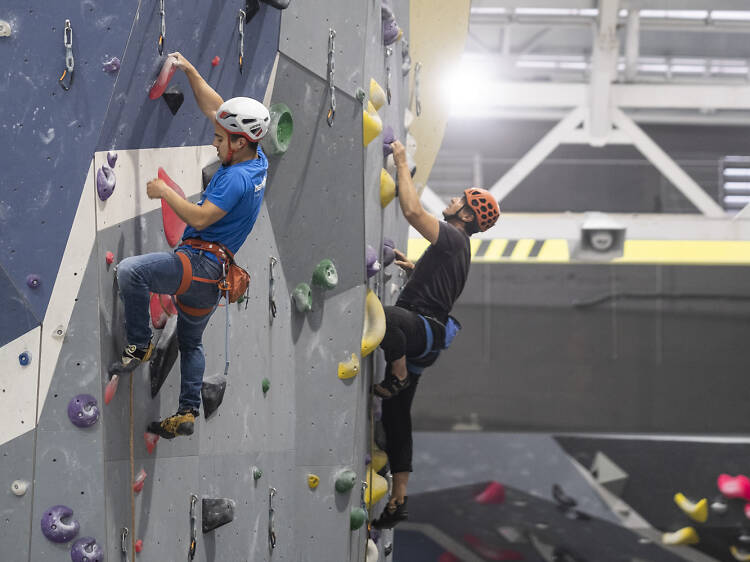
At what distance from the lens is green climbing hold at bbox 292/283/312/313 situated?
13.3 ft

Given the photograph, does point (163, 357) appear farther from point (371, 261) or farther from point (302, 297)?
point (371, 261)

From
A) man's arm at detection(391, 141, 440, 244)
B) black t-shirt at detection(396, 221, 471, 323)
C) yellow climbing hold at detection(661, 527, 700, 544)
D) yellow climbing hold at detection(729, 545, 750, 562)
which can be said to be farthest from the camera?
yellow climbing hold at detection(661, 527, 700, 544)

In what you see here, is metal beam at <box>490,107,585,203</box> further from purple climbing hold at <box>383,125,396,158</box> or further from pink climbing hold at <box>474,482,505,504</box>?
purple climbing hold at <box>383,125,396,158</box>

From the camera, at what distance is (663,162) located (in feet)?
29.7

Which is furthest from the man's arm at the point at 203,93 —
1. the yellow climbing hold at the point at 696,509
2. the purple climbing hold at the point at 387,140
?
the yellow climbing hold at the point at 696,509

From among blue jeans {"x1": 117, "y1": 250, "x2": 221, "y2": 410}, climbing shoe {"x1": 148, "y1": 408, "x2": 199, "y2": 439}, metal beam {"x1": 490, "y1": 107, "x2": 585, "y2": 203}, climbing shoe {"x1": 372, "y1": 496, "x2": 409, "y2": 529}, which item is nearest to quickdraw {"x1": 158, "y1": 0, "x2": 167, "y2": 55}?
blue jeans {"x1": 117, "y1": 250, "x2": 221, "y2": 410}

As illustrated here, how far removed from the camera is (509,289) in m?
9.44

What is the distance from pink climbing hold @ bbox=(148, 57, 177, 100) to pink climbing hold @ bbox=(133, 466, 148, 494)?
4.04ft

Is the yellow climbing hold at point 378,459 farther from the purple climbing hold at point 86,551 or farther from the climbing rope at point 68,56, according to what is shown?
the climbing rope at point 68,56

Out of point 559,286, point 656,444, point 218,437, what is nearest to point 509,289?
point 559,286

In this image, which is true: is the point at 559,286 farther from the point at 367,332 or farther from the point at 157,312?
the point at 157,312

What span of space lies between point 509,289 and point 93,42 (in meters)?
6.80

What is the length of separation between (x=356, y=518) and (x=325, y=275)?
3.60 ft

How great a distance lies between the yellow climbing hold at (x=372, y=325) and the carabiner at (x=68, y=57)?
1.70 m
